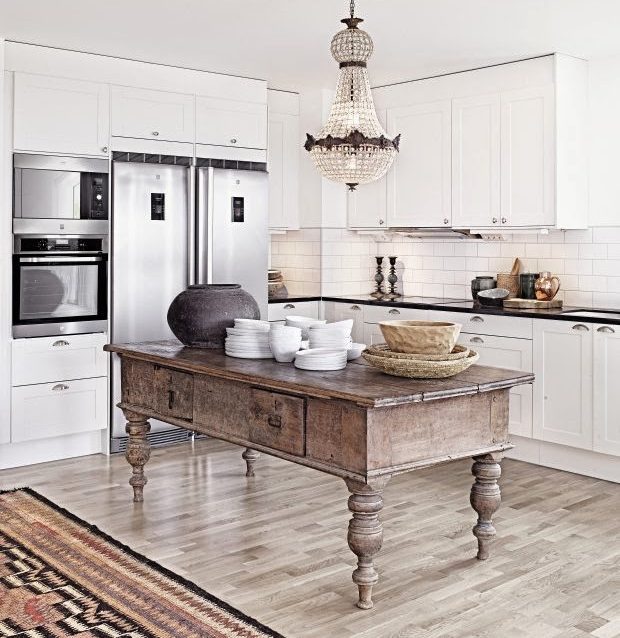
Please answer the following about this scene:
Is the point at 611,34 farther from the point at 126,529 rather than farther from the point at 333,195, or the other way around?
the point at 126,529

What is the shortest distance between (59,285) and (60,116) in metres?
1.07

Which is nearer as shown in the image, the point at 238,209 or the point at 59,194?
the point at 59,194

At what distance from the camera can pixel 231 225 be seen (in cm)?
631

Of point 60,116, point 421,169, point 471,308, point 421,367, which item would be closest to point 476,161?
point 421,169

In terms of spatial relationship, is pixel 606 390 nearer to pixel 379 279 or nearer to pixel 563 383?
pixel 563 383

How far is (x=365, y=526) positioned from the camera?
3.30 meters

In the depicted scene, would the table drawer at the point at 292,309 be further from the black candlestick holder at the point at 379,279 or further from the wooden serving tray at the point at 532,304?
the wooden serving tray at the point at 532,304

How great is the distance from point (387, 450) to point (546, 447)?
8.93 feet

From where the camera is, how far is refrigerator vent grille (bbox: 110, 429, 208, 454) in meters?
5.88

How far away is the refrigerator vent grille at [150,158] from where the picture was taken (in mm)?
5820

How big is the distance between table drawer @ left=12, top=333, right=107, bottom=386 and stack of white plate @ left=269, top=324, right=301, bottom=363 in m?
2.24

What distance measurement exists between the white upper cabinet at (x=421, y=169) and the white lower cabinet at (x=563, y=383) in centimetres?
134

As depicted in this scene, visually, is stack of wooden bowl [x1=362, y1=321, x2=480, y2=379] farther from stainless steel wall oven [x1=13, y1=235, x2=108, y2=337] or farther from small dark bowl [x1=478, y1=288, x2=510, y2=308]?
stainless steel wall oven [x1=13, y1=235, x2=108, y2=337]

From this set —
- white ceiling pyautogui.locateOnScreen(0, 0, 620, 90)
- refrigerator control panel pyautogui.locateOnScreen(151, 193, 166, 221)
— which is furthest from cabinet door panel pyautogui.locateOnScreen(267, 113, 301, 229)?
refrigerator control panel pyautogui.locateOnScreen(151, 193, 166, 221)
